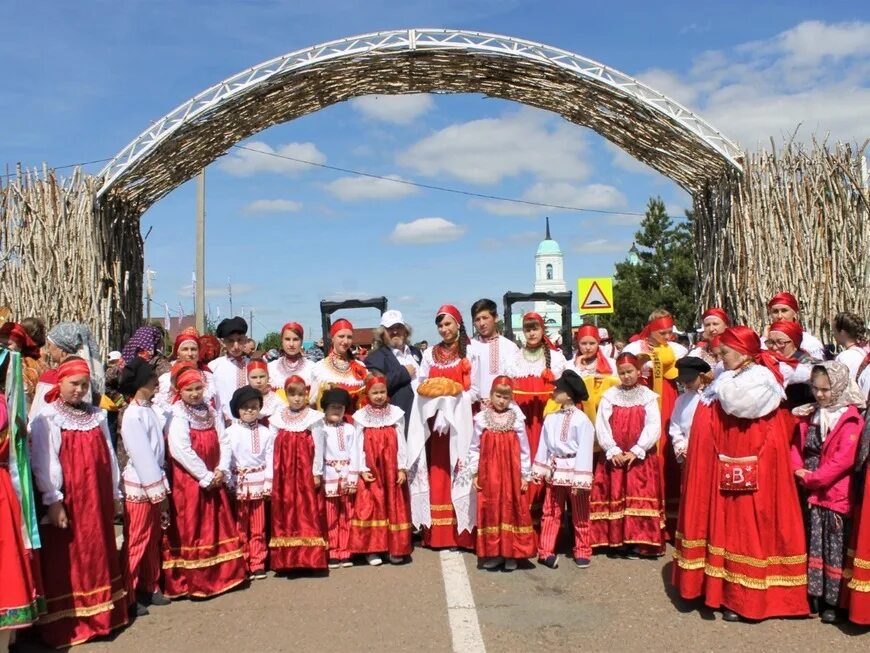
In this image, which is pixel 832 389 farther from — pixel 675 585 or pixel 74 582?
pixel 74 582

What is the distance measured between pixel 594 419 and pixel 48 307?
579cm

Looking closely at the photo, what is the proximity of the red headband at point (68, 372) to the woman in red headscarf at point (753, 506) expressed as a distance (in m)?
3.64

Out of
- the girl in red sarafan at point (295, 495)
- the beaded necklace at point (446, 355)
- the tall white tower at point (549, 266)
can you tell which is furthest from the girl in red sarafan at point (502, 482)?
the tall white tower at point (549, 266)

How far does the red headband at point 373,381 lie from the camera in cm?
617

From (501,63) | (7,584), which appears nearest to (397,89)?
(501,63)

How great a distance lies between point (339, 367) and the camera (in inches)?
262

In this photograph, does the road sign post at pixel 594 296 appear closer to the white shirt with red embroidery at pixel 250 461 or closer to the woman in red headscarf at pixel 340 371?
the woman in red headscarf at pixel 340 371

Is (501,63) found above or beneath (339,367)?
above

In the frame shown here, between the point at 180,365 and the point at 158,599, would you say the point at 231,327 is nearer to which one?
the point at 180,365

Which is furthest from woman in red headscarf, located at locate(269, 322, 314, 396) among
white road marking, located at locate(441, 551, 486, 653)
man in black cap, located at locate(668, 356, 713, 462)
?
man in black cap, located at locate(668, 356, 713, 462)

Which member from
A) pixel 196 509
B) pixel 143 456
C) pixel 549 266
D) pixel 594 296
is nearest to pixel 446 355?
pixel 196 509

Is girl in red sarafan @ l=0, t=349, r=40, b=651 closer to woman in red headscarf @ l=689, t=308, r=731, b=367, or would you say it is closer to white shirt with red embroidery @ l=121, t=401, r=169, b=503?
white shirt with red embroidery @ l=121, t=401, r=169, b=503

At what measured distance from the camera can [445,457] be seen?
6438mm

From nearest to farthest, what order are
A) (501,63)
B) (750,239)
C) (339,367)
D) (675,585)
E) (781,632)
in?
1. (781,632)
2. (675,585)
3. (339,367)
4. (750,239)
5. (501,63)
